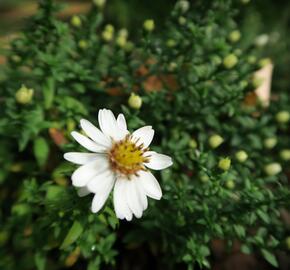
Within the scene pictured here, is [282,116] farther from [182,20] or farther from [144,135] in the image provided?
[144,135]

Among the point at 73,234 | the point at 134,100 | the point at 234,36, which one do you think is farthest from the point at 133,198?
the point at 234,36

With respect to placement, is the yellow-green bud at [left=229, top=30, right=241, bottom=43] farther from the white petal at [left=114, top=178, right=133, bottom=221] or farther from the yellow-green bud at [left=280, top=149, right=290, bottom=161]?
the white petal at [left=114, top=178, right=133, bottom=221]

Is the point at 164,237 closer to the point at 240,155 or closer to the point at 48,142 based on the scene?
the point at 240,155

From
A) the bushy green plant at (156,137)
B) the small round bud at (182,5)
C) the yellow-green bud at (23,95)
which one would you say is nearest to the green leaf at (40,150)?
the bushy green plant at (156,137)

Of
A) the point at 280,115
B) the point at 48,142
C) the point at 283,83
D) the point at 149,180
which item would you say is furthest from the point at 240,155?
the point at 283,83

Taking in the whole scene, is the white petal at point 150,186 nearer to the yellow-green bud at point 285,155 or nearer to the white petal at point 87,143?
the white petal at point 87,143

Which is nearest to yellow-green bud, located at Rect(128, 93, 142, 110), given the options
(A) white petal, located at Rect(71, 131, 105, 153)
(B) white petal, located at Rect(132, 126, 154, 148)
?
(B) white petal, located at Rect(132, 126, 154, 148)

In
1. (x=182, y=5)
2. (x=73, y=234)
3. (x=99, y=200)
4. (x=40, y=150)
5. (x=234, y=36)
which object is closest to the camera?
(x=99, y=200)
